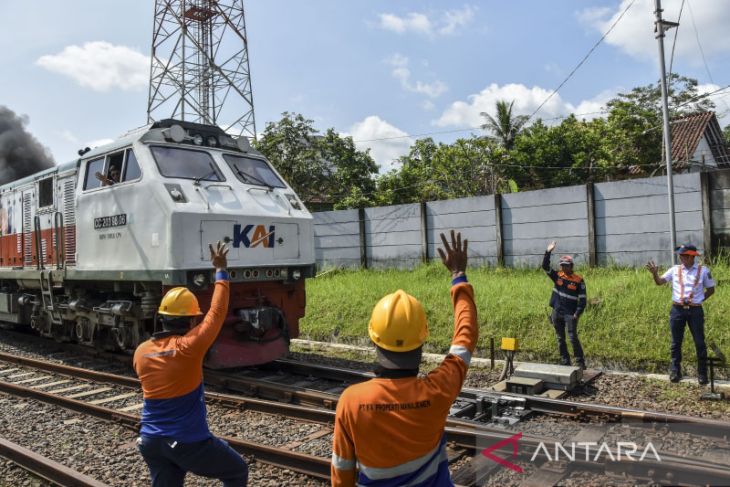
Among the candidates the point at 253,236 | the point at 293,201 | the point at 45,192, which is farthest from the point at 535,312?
the point at 45,192

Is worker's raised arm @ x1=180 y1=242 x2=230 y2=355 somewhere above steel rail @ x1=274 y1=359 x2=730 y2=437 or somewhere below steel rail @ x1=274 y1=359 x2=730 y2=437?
above

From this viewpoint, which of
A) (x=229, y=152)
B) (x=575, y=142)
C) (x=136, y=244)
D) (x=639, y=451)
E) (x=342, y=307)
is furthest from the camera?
(x=575, y=142)

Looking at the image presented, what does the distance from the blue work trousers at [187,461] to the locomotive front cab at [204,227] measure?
402cm

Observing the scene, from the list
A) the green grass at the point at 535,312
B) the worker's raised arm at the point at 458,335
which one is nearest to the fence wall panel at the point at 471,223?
the green grass at the point at 535,312

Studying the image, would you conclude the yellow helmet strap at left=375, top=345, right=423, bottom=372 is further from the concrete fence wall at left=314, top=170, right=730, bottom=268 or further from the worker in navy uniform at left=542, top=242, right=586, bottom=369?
the concrete fence wall at left=314, top=170, right=730, bottom=268

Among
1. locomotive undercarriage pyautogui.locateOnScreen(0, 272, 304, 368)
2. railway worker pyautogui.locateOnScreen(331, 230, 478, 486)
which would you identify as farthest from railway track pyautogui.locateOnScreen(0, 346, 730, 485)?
railway worker pyautogui.locateOnScreen(331, 230, 478, 486)

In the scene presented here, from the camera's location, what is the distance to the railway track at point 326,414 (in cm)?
439

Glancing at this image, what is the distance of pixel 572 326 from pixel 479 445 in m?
3.64

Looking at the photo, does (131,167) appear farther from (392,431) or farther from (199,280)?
(392,431)

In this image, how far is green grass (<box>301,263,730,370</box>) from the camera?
8352 mm

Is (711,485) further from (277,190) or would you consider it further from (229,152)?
(229,152)

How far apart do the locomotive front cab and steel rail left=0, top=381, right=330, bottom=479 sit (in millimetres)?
1371

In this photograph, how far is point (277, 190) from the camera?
351 inches

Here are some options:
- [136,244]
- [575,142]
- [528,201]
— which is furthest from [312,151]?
[136,244]
